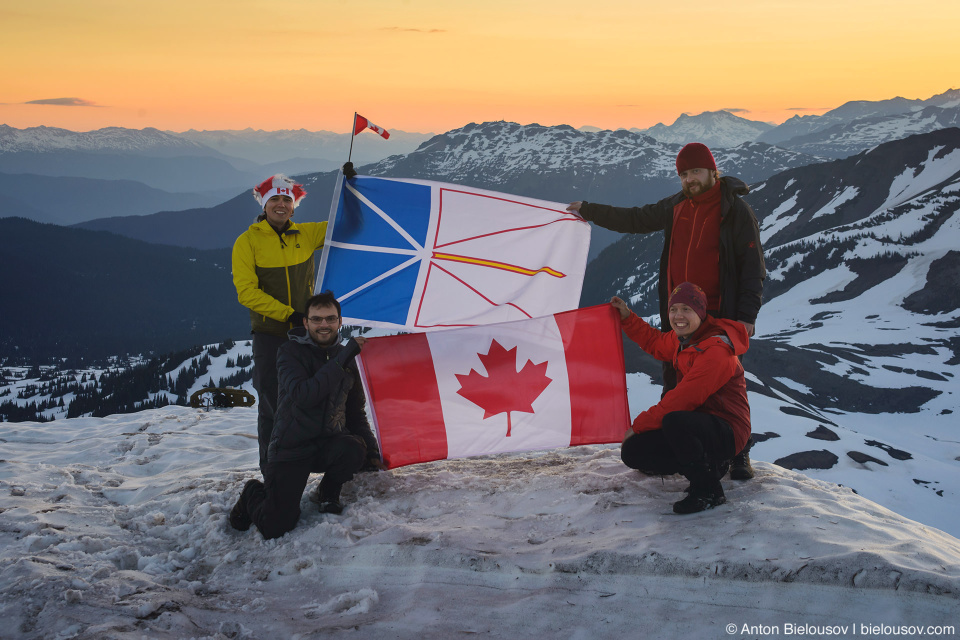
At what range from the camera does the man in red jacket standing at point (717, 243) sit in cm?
527

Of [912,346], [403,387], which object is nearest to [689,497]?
[403,387]

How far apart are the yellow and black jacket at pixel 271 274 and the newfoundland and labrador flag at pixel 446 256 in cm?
74

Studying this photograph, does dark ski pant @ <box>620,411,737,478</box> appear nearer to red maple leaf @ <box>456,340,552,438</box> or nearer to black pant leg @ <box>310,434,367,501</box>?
red maple leaf @ <box>456,340,552,438</box>

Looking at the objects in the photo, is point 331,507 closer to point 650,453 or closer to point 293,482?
point 293,482

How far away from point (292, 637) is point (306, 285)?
135 inches

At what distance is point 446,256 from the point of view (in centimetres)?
717

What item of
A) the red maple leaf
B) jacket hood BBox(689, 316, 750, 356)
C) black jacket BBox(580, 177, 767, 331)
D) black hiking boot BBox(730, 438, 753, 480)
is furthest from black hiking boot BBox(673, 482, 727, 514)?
the red maple leaf

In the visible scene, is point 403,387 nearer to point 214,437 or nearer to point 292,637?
point 292,637

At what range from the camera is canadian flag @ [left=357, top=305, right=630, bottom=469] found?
6.08 metres

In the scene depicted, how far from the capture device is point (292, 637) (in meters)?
3.64

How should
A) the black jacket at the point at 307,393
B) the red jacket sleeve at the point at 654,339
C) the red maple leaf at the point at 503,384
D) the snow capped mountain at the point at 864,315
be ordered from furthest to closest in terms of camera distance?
the snow capped mountain at the point at 864,315, the red maple leaf at the point at 503,384, the red jacket sleeve at the point at 654,339, the black jacket at the point at 307,393

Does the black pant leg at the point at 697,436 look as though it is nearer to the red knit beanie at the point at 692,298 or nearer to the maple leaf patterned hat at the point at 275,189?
the red knit beanie at the point at 692,298

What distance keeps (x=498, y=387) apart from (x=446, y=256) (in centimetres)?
177

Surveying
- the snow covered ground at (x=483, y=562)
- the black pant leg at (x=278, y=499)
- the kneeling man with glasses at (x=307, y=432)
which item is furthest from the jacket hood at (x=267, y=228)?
the snow covered ground at (x=483, y=562)
